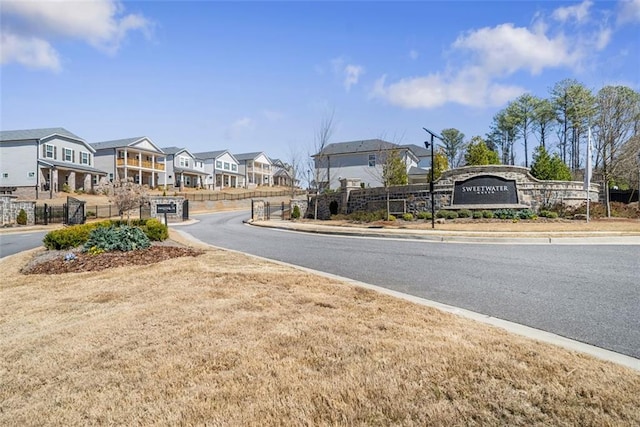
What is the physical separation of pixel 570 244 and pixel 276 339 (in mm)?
12215

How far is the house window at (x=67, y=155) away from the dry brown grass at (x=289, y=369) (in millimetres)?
47907

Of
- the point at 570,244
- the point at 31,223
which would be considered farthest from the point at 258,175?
the point at 570,244

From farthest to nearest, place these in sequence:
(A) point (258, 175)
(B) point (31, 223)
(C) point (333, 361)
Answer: (A) point (258, 175) → (B) point (31, 223) → (C) point (333, 361)

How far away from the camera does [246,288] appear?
20.7 ft

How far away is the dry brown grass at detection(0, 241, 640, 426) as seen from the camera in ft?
8.71

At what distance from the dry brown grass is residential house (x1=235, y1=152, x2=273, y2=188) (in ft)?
240

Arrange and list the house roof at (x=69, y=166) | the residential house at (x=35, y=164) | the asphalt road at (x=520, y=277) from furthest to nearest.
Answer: the house roof at (x=69, y=166)
the residential house at (x=35, y=164)
the asphalt road at (x=520, y=277)

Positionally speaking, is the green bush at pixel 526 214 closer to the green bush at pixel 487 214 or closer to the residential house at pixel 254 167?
the green bush at pixel 487 214

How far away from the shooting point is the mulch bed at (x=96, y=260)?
29.7 ft

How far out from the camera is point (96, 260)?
9672 millimetres

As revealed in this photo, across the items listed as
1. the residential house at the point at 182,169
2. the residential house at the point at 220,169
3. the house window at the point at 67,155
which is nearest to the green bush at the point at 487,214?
the house window at the point at 67,155

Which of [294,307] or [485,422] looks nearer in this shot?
[485,422]

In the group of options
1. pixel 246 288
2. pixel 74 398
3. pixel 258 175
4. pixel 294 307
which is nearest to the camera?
pixel 74 398

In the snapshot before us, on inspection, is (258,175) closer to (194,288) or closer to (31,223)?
(31,223)
